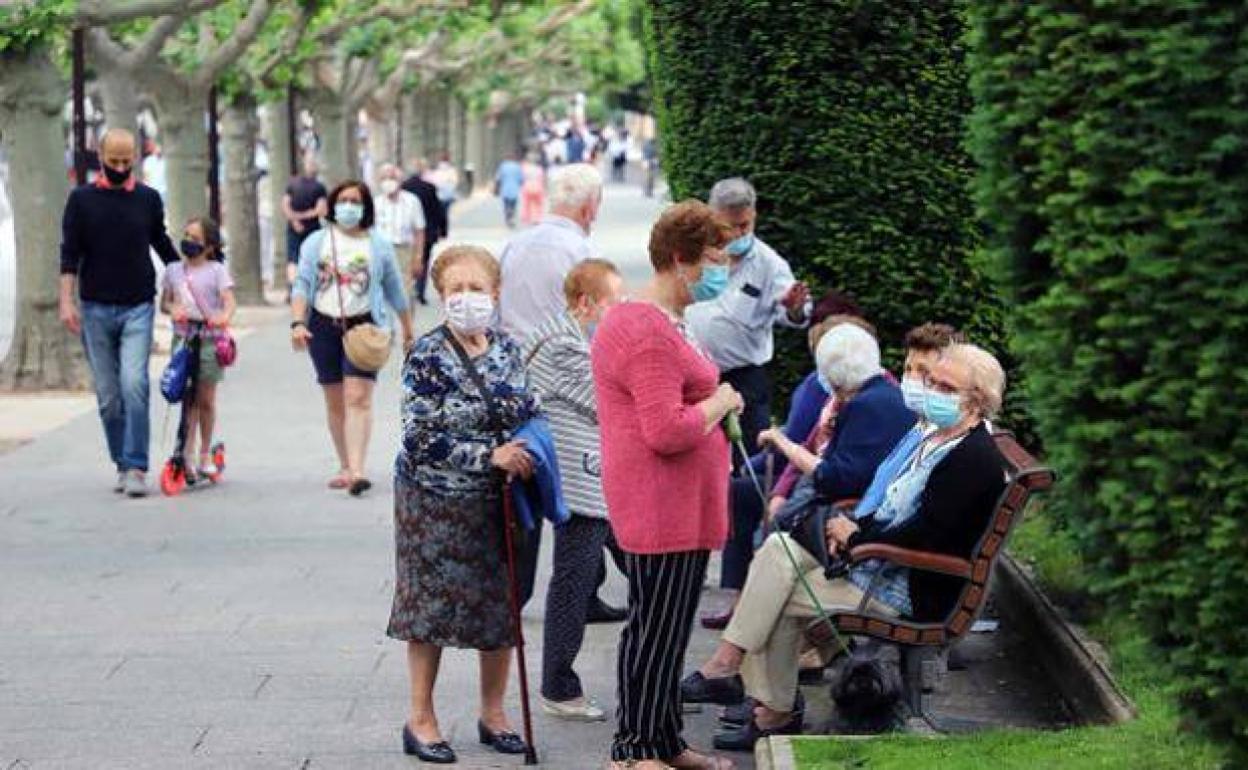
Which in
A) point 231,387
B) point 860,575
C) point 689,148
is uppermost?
point 689,148

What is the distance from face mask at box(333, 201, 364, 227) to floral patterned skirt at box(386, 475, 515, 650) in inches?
228

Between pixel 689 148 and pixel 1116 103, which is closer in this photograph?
pixel 1116 103

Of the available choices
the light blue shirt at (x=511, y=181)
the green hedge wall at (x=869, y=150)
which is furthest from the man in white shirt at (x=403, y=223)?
the light blue shirt at (x=511, y=181)

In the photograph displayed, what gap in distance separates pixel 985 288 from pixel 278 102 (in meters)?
23.7

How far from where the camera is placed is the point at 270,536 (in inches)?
492

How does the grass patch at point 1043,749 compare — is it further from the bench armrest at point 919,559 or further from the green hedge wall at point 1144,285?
the green hedge wall at point 1144,285

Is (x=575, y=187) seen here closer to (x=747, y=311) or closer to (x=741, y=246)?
(x=741, y=246)

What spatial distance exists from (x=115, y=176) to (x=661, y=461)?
7004 millimetres

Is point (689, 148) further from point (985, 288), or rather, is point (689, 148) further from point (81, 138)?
point (81, 138)

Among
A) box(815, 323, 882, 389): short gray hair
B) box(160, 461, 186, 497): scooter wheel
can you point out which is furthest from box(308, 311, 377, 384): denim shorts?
box(815, 323, 882, 389): short gray hair

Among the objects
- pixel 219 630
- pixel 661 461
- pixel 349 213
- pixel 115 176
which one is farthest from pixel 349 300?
pixel 661 461

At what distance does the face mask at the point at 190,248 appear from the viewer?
13.9m

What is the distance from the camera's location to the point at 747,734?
809cm

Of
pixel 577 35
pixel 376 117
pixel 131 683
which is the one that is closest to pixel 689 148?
pixel 131 683
